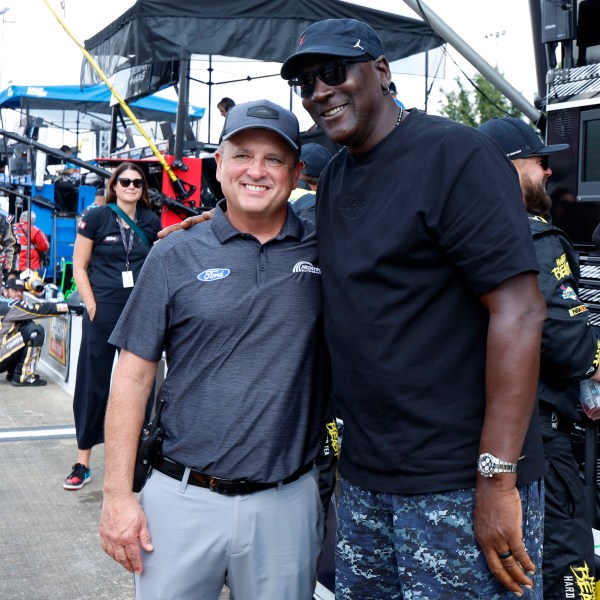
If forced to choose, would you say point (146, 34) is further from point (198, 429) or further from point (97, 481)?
point (198, 429)

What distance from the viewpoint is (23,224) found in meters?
13.6

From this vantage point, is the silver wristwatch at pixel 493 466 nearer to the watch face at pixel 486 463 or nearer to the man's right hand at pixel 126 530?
the watch face at pixel 486 463

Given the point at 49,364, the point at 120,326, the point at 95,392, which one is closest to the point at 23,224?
the point at 49,364

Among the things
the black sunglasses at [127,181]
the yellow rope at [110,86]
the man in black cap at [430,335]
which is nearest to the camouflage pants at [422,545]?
the man in black cap at [430,335]

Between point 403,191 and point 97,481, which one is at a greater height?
point 403,191

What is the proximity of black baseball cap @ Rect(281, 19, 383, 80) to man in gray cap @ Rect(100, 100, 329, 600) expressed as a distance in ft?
0.71

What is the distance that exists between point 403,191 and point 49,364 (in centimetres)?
832

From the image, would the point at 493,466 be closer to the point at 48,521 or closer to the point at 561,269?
the point at 561,269

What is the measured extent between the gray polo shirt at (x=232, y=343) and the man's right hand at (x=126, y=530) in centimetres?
17

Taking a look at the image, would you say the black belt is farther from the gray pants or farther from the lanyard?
the lanyard

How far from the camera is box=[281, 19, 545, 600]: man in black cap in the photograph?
1.82m

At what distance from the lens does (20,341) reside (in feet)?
28.4

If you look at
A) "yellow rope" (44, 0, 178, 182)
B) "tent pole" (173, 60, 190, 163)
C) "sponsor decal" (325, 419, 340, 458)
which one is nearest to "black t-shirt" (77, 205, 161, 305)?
"sponsor decal" (325, 419, 340, 458)

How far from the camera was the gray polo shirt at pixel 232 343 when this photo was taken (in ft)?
7.14
